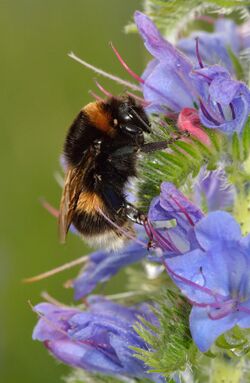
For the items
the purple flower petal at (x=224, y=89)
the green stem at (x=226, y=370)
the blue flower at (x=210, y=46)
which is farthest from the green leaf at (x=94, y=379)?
the blue flower at (x=210, y=46)

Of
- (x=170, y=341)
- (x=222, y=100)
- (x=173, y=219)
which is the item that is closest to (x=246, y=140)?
(x=222, y=100)

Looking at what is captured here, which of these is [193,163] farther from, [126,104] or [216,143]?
[126,104]

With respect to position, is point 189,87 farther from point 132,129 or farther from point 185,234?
point 185,234

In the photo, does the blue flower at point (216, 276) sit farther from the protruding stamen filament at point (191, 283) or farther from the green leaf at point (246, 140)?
the green leaf at point (246, 140)

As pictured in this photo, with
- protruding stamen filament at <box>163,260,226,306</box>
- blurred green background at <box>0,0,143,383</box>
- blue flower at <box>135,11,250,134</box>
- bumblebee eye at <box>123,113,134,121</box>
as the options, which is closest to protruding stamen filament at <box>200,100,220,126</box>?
blue flower at <box>135,11,250,134</box>

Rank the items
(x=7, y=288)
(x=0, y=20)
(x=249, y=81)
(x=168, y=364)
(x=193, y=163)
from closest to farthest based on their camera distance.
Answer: (x=168, y=364), (x=193, y=163), (x=249, y=81), (x=7, y=288), (x=0, y=20)

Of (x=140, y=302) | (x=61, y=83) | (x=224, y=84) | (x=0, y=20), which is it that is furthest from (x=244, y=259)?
(x=0, y=20)
